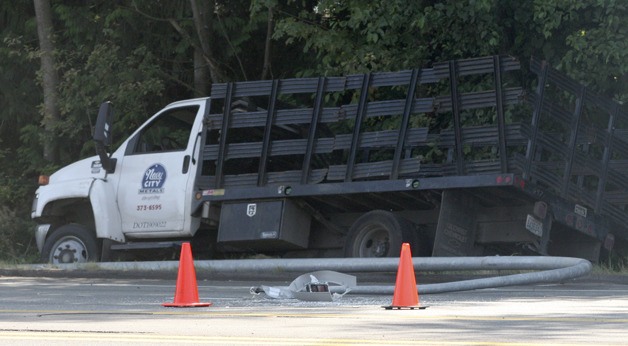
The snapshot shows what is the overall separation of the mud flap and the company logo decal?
4015mm

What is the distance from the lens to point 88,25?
25.0 m

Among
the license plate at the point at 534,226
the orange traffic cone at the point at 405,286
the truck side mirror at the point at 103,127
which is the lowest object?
the orange traffic cone at the point at 405,286

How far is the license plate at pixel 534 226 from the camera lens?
624 inches

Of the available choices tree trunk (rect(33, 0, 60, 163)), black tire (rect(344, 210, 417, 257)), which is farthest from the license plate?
tree trunk (rect(33, 0, 60, 163))

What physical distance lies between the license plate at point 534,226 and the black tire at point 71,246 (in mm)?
6136

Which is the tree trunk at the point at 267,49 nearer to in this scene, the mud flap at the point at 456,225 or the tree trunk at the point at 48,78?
the tree trunk at the point at 48,78

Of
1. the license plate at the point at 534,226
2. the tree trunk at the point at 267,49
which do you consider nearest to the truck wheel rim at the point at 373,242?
the license plate at the point at 534,226

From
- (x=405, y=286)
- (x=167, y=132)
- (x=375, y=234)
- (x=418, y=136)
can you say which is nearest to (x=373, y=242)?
(x=375, y=234)

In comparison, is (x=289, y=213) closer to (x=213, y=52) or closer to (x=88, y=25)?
(x=213, y=52)

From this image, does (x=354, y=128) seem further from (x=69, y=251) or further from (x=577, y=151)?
(x=69, y=251)

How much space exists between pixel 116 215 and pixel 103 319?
8.68 m

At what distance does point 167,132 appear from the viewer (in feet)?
60.7

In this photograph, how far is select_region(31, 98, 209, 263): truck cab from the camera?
17906 mm

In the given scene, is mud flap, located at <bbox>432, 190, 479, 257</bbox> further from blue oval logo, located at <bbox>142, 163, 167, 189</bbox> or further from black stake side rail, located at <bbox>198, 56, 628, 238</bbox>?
blue oval logo, located at <bbox>142, 163, 167, 189</bbox>
